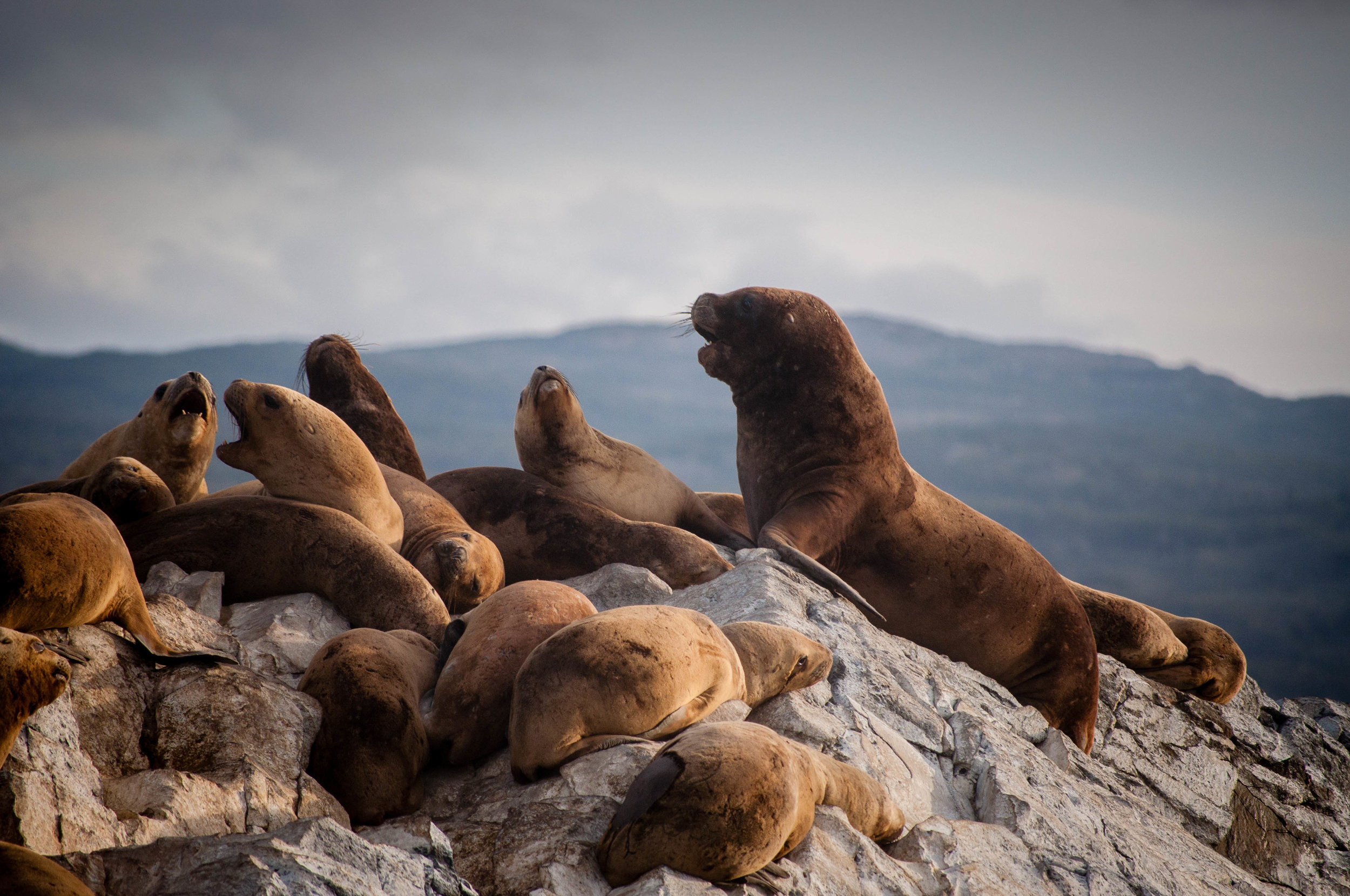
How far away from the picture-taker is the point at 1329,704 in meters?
9.05

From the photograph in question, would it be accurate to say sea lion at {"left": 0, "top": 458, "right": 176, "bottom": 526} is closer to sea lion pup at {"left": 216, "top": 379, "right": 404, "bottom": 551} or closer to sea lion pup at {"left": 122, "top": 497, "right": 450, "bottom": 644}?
sea lion pup at {"left": 122, "top": 497, "right": 450, "bottom": 644}

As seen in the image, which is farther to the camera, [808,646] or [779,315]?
[779,315]

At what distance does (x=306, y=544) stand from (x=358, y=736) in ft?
5.82

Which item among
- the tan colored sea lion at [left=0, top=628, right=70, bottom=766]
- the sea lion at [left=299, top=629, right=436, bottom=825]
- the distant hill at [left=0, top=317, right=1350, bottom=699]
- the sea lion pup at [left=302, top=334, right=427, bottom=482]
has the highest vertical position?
the sea lion pup at [left=302, top=334, right=427, bottom=482]

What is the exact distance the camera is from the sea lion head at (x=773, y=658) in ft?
13.6

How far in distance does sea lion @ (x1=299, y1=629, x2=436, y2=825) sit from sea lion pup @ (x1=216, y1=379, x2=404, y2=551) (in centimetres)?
173

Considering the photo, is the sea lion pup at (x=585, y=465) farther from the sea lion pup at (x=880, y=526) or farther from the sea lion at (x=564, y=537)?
the sea lion pup at (x=880, y=526)

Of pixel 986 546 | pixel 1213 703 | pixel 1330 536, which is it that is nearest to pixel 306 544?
pixel 986 546

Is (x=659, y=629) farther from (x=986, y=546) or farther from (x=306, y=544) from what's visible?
(x=986, y=546)

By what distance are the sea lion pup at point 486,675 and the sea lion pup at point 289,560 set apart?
0.86 meters

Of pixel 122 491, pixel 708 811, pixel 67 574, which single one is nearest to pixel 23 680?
pixel 67 574

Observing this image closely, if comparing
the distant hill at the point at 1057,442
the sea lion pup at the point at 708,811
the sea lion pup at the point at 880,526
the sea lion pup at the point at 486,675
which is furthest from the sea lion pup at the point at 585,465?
the distant hill at the point at 1057,442

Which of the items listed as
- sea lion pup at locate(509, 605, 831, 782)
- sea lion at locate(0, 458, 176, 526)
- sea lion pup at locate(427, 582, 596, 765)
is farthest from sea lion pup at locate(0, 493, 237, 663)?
sea lion pup at locate(509, 605, 831, 782)

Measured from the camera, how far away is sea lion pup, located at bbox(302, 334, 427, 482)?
724 cm
